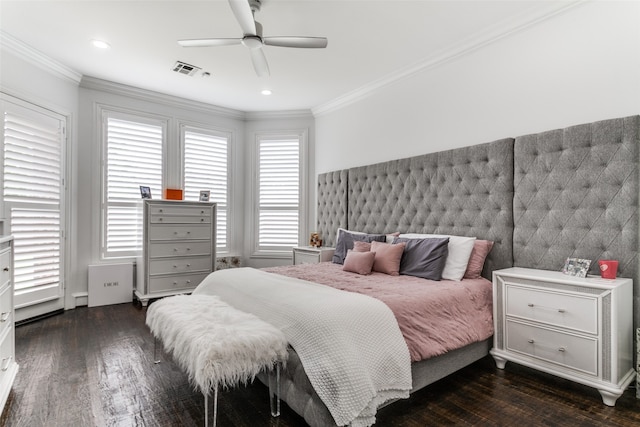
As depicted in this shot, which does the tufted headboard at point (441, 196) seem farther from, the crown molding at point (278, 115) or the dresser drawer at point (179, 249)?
the dresser drawer at point (179, 249)

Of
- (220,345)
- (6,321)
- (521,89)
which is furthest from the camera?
(521,89)

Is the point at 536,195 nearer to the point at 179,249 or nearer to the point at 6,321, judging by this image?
the point at 6,321

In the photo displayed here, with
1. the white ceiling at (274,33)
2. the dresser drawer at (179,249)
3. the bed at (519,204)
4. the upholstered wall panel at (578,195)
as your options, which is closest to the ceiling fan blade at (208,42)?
the white ceiling at (274,33)

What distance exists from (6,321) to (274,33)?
3.00 meters

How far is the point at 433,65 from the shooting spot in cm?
357

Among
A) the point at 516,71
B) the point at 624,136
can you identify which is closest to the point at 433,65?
the point at 516,71

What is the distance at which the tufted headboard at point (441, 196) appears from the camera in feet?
9.48

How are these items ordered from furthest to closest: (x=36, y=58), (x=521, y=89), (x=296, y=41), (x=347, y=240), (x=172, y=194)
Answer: (x=172, y=194)
(x=347, y=240)
(x=36, y=58)
(x=521, y=89)
(x=296, y=41)

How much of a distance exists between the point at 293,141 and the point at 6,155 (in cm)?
347

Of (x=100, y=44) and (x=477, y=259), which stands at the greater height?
(x=100, y=44)

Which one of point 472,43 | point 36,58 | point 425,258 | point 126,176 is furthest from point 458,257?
point 36,58

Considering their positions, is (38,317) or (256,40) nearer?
(256,40)

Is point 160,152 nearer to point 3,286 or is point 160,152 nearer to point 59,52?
point 59,52

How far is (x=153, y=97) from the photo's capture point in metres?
4.75
